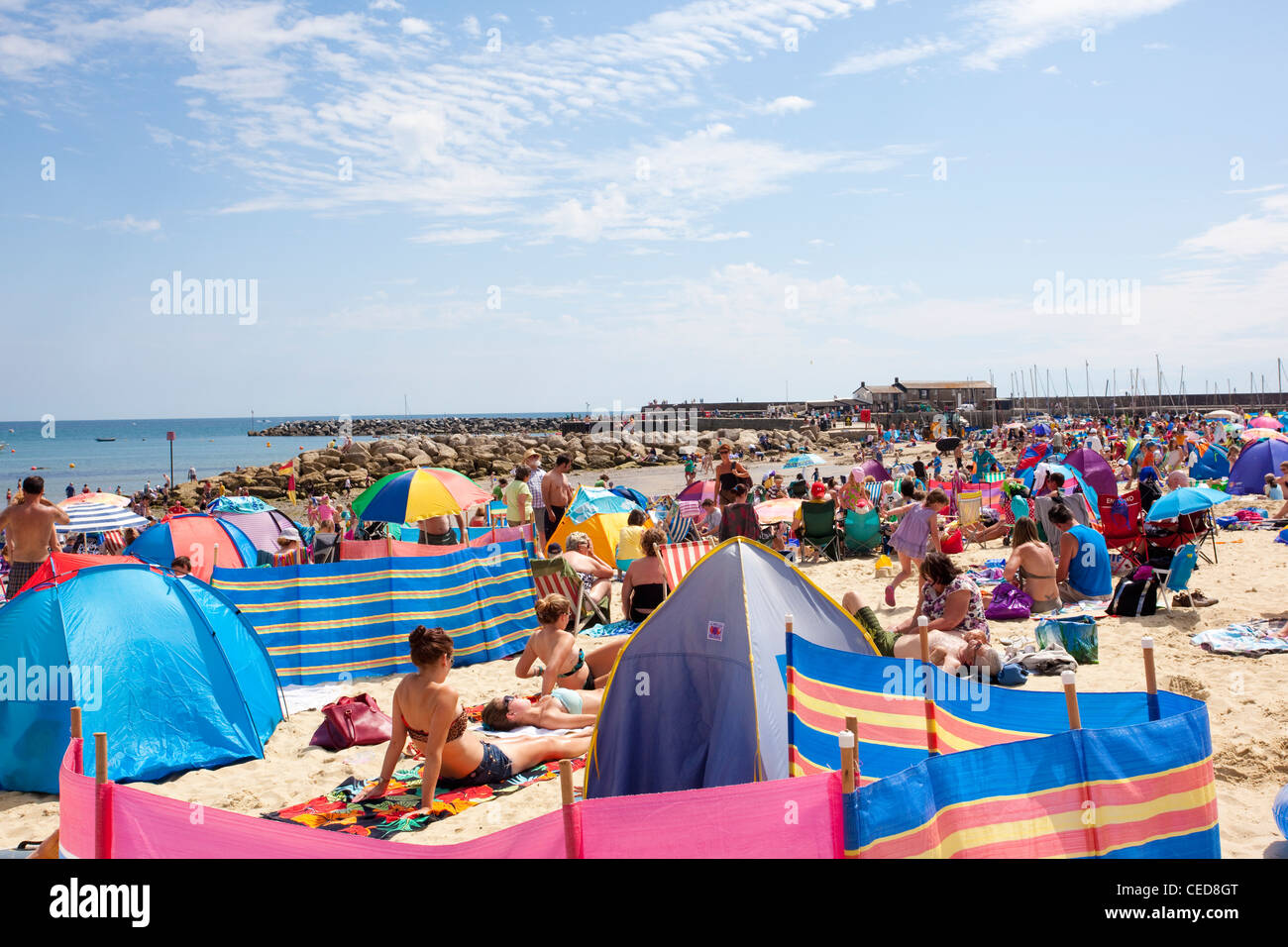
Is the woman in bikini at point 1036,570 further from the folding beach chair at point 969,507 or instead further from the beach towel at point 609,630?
the folding beach chair at point 969,507

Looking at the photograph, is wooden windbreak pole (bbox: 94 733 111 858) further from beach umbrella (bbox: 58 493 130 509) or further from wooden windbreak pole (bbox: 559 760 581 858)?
beach umbrella (bbox: 58 493 130 509)

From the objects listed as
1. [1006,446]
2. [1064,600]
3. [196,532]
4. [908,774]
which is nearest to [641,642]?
[908,774]

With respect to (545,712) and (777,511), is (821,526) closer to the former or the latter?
(777,511)

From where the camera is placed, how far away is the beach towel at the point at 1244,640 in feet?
21.4

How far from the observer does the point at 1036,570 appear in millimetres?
8141

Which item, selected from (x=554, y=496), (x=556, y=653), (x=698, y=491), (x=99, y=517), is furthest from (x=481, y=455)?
(x=556, y=653)

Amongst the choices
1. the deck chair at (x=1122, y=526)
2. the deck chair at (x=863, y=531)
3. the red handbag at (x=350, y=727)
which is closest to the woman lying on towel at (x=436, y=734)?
the red handbag at (x=350, y=727)

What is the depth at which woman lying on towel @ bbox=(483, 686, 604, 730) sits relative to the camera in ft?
19.0

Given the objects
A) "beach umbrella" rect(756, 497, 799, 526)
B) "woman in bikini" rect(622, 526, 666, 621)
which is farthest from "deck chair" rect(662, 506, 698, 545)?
"woman in bikini" rect(622, 526, 666, 621)

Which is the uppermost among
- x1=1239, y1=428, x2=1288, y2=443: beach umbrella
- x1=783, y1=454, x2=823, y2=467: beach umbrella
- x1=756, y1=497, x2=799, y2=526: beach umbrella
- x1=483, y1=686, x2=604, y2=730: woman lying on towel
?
x1=1239, y1=428, x2=1288, y2=443: beach umbrella

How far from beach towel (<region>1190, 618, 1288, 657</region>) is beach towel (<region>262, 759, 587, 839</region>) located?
16.1ft

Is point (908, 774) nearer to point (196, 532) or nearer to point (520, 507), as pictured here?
point (520, 507)

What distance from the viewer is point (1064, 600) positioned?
848cm
